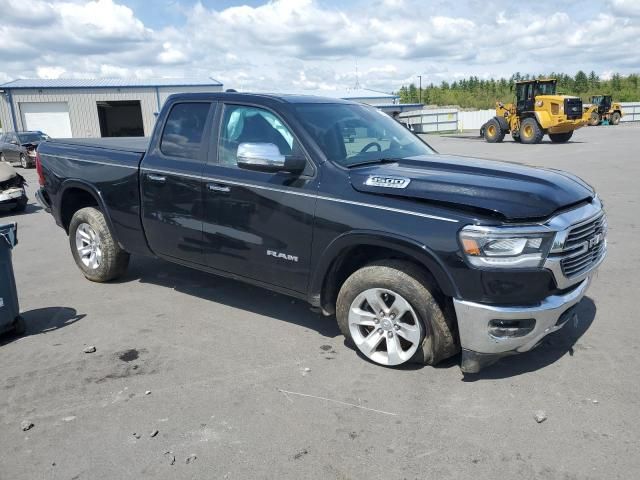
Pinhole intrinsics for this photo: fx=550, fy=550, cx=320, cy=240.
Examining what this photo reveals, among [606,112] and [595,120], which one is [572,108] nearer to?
[595,120]

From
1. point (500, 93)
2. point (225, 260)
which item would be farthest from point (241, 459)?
point (500, 93)

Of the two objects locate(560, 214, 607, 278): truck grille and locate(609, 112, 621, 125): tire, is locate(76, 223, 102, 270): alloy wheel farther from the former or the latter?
locate(609, 112, 621, 125): tire

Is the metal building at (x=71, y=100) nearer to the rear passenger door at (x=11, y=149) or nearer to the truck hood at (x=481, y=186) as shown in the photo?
the rear passenger door at (x=11, y=149)

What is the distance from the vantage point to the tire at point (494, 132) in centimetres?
2714

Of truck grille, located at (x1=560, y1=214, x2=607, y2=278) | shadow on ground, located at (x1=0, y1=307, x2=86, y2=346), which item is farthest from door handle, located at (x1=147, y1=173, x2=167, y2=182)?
truck grille, located at (x1=560, y1=214, x2=607, y2=278)

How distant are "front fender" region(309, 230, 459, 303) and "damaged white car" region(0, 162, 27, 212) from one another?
8.86 meters

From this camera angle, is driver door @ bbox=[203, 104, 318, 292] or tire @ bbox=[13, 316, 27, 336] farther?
tire @ bbox=[13, 316, 27, 336]

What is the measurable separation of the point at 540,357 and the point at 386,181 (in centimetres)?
172

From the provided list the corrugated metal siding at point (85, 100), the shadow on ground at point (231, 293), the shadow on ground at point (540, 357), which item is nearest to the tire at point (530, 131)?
the corrugated metal siding at point (85, 100)

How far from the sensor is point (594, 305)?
4.95 meters

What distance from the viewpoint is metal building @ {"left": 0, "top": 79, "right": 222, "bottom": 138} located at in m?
37.3


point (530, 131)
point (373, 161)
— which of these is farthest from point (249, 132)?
point (530, 131)

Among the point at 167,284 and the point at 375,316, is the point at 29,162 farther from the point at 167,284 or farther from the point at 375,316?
the point at 375,316

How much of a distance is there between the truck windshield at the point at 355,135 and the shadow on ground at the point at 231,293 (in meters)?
1.49
